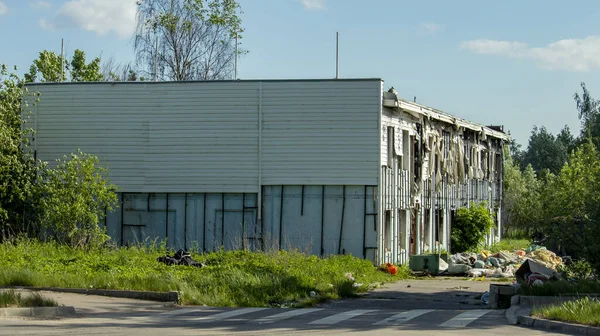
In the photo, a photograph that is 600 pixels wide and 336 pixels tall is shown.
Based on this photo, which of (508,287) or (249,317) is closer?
(249,317)

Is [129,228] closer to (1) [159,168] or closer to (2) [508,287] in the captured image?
(1) [159,168]

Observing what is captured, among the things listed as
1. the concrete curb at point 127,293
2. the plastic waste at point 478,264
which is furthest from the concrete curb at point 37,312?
the plastic waste at point 478,264

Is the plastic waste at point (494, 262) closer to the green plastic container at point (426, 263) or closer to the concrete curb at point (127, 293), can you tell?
the green plastic container at point (426, 263)

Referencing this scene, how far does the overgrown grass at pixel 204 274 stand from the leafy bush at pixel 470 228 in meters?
12.9

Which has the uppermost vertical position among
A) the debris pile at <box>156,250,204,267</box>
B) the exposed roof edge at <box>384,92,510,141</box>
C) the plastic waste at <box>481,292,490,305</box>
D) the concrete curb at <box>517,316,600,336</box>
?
the exposed roof edge at <box>384,92,510,141</box>

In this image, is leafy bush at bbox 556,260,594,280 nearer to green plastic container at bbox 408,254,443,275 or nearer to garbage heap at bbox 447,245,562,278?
garbage heap at bbox 447,245,562,278

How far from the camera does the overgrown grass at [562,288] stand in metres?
20.2

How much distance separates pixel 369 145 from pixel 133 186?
29.5ft

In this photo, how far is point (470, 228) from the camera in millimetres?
42844

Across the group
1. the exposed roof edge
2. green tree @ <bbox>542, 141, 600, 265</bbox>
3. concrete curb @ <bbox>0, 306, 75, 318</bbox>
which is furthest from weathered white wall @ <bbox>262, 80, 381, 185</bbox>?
concrete curb @ <bbox>0, 306, 75, 318</bbox>

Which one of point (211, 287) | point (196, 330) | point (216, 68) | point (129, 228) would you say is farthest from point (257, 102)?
point (216, 68)

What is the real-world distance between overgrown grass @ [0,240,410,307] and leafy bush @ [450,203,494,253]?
42.4 feet

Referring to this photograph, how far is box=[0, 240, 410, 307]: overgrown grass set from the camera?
21781 mm

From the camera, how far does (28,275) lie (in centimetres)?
2227
